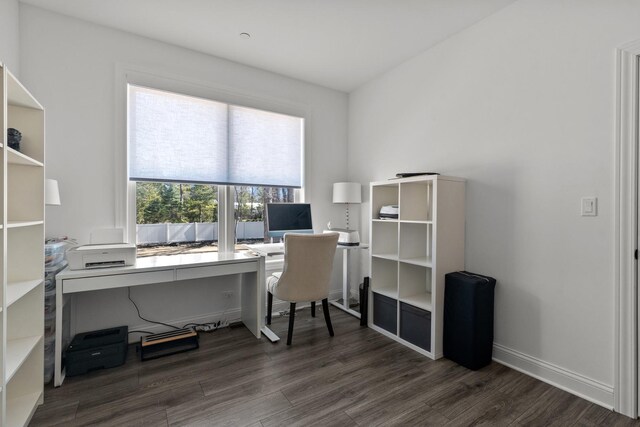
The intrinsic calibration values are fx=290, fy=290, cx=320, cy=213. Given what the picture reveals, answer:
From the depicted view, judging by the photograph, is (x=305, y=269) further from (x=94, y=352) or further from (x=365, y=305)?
(x=94, y=352)

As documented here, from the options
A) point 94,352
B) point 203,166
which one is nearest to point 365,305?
point 203,166

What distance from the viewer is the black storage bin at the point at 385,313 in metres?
2.71

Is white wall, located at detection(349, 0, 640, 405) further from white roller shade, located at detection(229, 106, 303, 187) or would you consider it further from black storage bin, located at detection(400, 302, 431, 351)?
white roller shade, located at detection(229, 106, 303, 187)

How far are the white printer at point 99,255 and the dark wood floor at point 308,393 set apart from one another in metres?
0.79

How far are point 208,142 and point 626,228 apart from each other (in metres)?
3.32

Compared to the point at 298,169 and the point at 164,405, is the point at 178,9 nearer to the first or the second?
the point at 298,169

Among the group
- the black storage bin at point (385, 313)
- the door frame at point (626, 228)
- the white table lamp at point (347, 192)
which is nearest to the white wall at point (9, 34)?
the white table lamp at point (347, 192)

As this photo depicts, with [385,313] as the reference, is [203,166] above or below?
above

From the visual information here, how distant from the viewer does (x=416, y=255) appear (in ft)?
9.32

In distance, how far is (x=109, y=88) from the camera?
2.54m

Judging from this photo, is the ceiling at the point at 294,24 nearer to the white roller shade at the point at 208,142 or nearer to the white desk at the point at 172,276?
the white roller shade at the point at 208,142

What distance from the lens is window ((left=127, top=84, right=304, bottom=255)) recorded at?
107 inches

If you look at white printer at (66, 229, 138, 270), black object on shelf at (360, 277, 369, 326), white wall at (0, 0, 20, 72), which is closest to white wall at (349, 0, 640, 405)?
black object on shelf at (360, 277, 369, 326)

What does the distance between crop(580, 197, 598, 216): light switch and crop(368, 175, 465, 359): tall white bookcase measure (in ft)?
2.61
